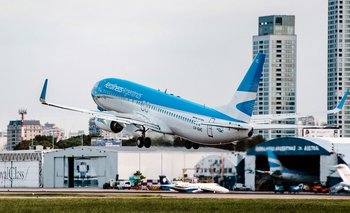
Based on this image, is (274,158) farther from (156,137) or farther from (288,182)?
(156,137)

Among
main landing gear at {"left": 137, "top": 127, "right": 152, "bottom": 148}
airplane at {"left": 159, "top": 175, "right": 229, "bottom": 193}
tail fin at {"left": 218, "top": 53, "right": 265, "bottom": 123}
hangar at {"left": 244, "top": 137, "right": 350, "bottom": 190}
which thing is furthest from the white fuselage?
hangar at {"left": 244, "top": 137, "right": 350, "bottom": 190}

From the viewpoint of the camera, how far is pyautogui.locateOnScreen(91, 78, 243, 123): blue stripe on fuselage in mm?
130250

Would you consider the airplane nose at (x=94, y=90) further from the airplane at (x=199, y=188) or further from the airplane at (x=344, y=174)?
the airplane at (x=344, y=174)

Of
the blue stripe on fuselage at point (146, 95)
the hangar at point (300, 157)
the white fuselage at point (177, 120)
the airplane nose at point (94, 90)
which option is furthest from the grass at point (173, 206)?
the hangar at point (300, 157)

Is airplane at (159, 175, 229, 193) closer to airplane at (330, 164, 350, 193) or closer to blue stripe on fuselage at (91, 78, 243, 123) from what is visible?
airplane at (330, 164, 350, 193)

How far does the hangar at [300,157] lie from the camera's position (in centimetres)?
17675

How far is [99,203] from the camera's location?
119m

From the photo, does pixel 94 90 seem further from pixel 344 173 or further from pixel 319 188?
pixel 319 188

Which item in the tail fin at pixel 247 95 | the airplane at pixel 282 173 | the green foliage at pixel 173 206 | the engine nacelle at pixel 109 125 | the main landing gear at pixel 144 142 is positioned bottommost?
the green foliage at pixel 173 206

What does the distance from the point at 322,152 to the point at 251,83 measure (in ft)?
179

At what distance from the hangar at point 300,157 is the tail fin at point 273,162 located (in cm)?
66

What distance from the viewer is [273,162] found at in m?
180

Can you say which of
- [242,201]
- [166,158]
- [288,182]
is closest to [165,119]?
[242,201]

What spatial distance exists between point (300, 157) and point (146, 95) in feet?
182
